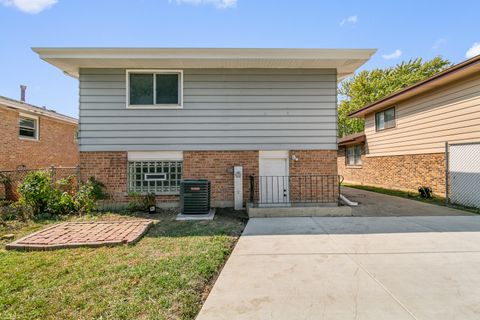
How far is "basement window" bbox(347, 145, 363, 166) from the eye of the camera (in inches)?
624

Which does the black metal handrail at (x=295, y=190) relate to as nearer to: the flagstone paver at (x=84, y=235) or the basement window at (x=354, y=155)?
the flagstone paver at (x=84, y=235)

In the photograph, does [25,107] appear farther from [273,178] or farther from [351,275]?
[351,275]

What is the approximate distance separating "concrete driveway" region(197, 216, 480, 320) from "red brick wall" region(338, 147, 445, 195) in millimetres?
5029

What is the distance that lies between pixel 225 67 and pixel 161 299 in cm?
639

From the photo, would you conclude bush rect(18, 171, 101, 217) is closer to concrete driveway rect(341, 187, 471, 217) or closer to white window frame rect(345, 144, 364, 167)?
concrete driveway rect(341, 187, 471, 217)

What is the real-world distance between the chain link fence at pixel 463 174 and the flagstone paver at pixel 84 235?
9.52m

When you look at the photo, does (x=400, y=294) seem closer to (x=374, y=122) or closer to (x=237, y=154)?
(x=237, y=154)

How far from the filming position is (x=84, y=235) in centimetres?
479

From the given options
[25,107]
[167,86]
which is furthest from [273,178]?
[25,107]

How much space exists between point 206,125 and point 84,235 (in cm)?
416

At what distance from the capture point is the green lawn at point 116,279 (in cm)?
246

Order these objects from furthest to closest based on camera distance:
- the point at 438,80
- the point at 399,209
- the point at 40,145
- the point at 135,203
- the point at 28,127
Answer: the point at 40,145
the point at 28,127
the point at 438,80
the point at 399,209
the point at 135,203

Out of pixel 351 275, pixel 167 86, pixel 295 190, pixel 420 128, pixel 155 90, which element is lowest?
pixel 351 275

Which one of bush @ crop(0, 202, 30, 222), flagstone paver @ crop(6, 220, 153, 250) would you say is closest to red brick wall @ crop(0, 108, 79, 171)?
bush @ crop(0, 202, 30, 222)
